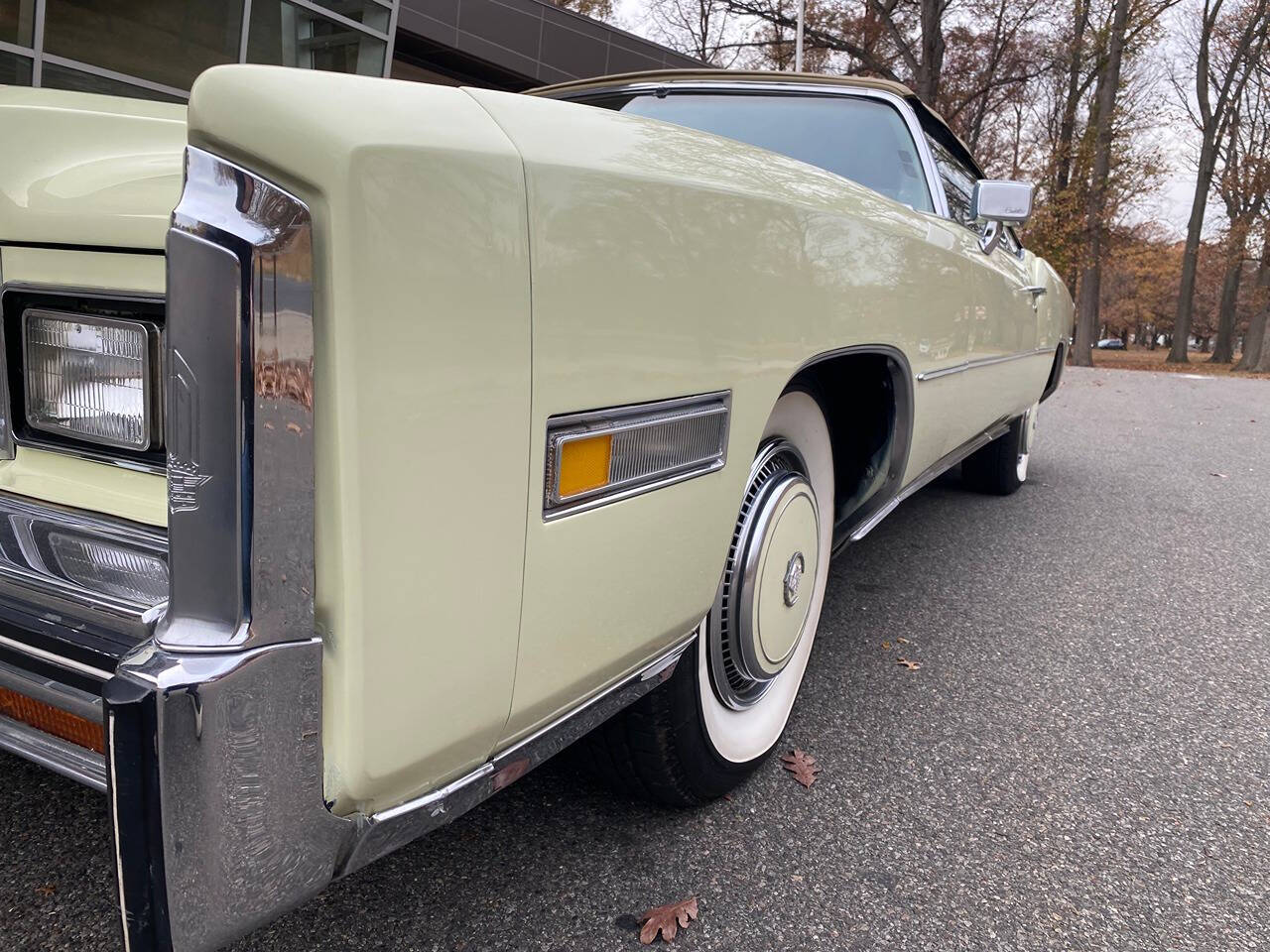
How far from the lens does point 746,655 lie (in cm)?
177

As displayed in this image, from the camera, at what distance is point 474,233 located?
0.92 m

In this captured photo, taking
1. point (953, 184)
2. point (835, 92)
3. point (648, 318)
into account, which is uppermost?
point (835, 92)

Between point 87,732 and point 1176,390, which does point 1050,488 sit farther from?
point 1176,390

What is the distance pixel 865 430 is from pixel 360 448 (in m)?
1.69

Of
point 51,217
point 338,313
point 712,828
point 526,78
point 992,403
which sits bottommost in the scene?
point 712,828

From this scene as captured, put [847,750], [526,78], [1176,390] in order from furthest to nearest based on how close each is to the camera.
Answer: [526,78], [1176,390], [847,750]

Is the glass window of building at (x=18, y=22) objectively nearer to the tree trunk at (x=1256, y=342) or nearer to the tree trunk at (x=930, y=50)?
the tree trunk at (x=930, y=50)

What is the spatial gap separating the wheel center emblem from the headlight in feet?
3.98

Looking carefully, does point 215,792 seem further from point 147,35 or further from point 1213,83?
point 1213,83

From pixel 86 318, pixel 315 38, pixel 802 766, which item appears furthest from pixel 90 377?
pixel 315 38

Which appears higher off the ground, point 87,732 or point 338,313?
point 338,313

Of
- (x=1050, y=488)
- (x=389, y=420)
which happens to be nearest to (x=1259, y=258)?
(x=1050, y=488)

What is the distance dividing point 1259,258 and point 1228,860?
82.3 ft

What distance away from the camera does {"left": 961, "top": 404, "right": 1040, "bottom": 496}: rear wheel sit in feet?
15.3
